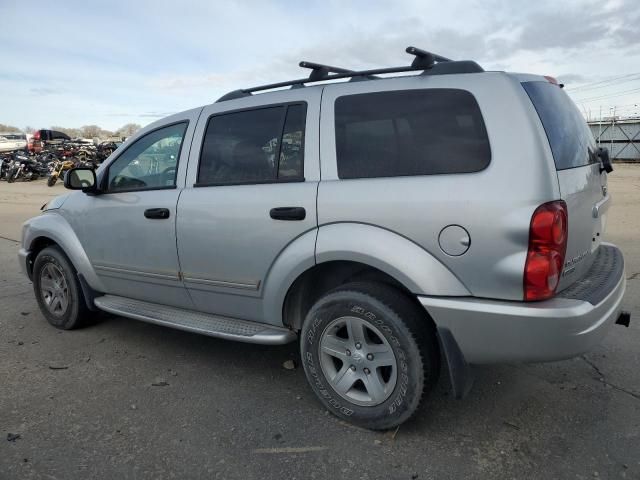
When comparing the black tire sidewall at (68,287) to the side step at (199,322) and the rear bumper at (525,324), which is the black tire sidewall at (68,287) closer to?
the side step at (199,322)

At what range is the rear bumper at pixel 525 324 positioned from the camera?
94.6 inches

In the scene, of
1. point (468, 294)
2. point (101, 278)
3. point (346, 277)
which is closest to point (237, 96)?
point (346, 277)

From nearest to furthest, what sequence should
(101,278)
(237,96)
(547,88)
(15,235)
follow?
(547,88), (237,96), (101,278), (15,235)

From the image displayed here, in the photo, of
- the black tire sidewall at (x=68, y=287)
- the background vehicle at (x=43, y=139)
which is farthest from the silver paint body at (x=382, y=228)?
the background vehicle at (x=43, y=139)

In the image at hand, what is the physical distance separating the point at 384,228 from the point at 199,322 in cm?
152

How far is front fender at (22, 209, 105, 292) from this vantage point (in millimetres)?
4241

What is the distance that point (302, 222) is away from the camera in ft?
9.78

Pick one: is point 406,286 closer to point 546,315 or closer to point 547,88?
point 546,315

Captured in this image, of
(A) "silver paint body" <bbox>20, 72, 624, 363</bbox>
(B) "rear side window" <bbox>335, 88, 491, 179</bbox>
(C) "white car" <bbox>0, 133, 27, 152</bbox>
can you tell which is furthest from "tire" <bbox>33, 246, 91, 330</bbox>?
(C) "white car" <bbox>0, 133, 27, 152</bbox>

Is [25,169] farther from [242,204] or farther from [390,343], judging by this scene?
[390,343]

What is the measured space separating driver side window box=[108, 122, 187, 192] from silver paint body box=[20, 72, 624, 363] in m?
0.09

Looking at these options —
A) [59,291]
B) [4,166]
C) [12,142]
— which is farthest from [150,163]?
[12,142]

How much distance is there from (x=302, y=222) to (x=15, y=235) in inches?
344

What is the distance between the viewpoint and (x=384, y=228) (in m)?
2.72
